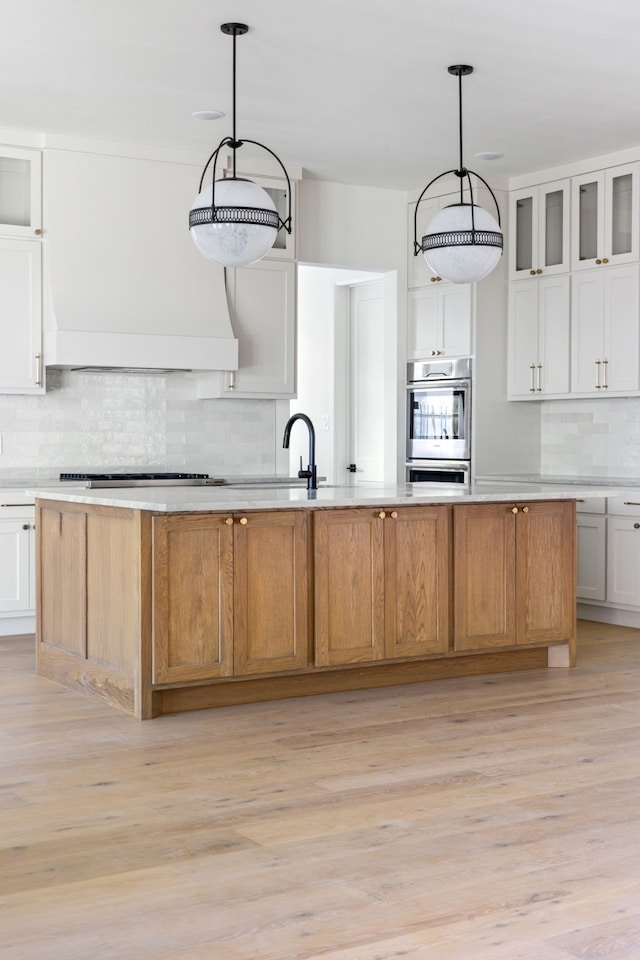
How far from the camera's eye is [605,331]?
6562 millimetres

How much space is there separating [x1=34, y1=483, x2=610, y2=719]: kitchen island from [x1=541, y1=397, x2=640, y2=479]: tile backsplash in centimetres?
184

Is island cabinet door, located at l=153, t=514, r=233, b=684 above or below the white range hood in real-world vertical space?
below

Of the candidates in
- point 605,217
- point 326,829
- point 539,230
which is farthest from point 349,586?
point 539,230

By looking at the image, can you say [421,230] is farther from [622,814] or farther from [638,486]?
[622,814]

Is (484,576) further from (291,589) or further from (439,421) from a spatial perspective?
(439,421)

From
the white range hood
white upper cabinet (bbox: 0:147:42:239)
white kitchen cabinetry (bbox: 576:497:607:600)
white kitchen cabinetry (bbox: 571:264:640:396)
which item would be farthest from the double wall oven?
white upper cabinet (bbox: 0:147:42:239)

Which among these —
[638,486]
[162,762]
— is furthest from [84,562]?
[638,486]

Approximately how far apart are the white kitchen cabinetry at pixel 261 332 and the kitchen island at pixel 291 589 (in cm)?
192

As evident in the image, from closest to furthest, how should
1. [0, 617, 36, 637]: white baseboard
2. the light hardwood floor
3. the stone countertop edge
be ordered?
the light hardwood floor → the stone countertop edge → [0, 617, 36, 637]: white baseboard

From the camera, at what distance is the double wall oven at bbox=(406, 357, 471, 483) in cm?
715

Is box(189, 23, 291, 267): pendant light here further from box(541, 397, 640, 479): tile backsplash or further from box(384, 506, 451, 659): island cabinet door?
box(541, 397, 640, 479): tile backsplash

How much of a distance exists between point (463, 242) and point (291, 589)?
1651 mm

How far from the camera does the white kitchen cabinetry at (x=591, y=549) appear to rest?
6441 millimetres

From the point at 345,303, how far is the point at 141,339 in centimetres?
252
